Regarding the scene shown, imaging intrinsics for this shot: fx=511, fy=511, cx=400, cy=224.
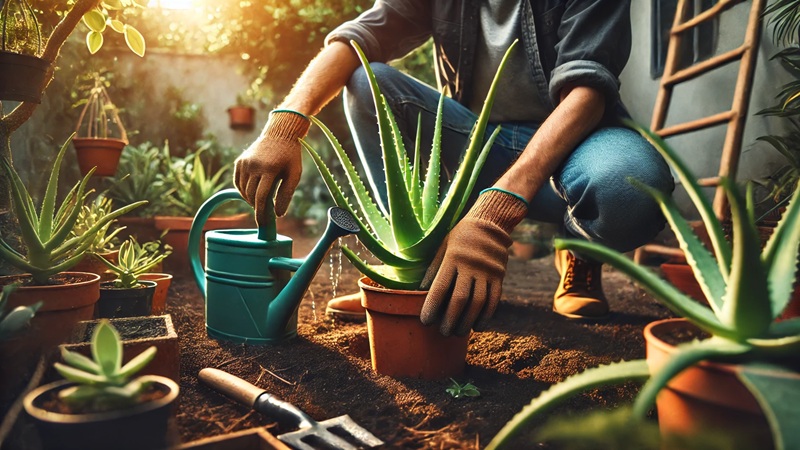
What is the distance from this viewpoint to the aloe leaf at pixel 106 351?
698mm

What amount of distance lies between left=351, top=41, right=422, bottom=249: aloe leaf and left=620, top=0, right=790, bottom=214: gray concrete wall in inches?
82.6

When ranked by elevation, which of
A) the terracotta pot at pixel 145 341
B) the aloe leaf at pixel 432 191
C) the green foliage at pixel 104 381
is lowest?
the terracotta pot at pixel 145 341

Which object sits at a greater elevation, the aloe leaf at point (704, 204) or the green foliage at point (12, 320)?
the aloe leaf at point (704, 204)

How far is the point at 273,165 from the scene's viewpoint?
54.0 inches

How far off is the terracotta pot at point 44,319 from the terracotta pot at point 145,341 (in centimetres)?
3

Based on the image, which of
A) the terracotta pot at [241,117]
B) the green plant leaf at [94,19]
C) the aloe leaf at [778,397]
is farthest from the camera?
the terracotta pot at [241,117]

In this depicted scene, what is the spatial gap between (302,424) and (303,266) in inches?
18.4

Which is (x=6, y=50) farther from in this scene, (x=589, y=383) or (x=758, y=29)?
(x=758, y=29)

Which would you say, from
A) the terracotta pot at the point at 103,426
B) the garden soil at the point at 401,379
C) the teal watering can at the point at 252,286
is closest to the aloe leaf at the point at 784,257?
the garden soil at the point at 401,379

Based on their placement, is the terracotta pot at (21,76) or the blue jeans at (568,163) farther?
the blue jeans at (568,163)

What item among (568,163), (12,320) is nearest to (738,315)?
(568,163)

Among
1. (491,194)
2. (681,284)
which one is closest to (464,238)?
(491,194)

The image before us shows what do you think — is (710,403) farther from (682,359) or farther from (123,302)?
(123,302)

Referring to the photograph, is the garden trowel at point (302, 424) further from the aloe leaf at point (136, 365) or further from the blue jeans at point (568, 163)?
the blue jeans at point (568, 163)
